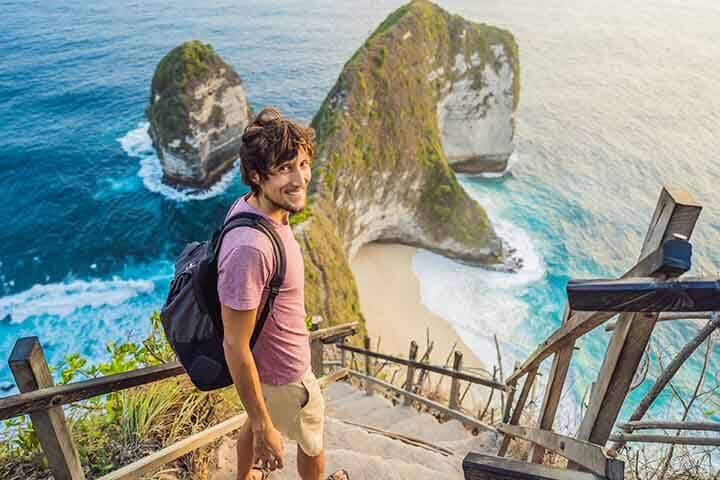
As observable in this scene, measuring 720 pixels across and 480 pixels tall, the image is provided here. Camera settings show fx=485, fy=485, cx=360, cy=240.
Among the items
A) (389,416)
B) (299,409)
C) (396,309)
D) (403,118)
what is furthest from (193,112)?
(299,409)

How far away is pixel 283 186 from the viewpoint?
2.15 meters

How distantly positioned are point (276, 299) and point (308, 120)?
35.7 m

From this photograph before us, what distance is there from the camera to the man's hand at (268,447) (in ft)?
7.35

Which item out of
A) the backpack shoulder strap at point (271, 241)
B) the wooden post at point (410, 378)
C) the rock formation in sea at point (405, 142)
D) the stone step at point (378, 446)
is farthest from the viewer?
the rock formation in sea at point (405, 142)

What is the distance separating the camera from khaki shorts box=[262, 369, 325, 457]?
8.09ft

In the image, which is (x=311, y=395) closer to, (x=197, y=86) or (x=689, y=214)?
(x=689, y=214)

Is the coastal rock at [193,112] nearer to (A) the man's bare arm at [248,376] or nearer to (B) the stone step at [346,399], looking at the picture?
(B) the stone step at [346,399]

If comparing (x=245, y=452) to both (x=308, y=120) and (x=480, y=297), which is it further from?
(x=308, y=120)

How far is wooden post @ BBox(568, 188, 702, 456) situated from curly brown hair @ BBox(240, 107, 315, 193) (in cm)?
145

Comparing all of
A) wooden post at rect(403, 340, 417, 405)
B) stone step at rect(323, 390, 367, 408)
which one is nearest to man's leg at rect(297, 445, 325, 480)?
wooden post at rect(403, 340, 417, 405)

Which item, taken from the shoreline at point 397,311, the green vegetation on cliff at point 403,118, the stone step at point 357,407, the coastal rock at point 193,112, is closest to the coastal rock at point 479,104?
the green vegetation on cliff at point 403,118

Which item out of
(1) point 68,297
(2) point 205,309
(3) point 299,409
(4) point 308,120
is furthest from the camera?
(4) point 308,120

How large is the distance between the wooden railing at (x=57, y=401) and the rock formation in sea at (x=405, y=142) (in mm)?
10839

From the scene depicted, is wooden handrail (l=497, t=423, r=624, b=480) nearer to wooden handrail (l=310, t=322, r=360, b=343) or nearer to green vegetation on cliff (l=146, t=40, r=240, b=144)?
wooden handrail (l=310, t=322, r=360, b=343)
